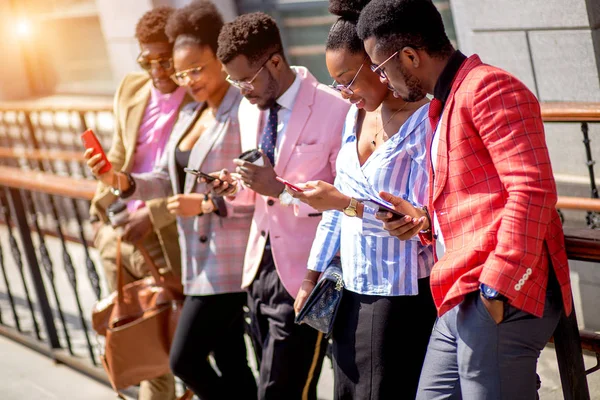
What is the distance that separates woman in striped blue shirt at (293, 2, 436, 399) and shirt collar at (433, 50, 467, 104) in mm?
298

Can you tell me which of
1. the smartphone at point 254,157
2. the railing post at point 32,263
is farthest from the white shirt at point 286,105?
the railing post at point 32,263

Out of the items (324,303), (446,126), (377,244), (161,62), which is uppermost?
(161,62)

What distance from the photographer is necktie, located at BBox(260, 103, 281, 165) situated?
10.4 feet

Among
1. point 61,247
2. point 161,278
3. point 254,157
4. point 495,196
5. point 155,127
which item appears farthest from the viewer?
point 61,247

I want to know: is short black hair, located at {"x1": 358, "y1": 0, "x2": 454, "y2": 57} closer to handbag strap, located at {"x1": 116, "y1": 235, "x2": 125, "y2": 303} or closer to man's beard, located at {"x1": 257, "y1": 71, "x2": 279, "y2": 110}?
man's beard, located at {"x1": 257, "y1": 71, "x2": 279, "y2": 110}

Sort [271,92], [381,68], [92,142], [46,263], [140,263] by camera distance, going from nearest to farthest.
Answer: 1. [381,68]
2. [271,92]
3. [92,142]
4. [140,263]
5. [46,263]

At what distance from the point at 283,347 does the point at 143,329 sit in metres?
0.91

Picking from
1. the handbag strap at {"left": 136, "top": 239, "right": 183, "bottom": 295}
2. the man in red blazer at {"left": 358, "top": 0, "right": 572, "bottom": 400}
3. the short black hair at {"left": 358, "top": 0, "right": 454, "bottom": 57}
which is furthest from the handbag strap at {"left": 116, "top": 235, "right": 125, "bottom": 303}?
the short black hair at {"left": 358, "top": 0, "right": 454, "bottom": 57}

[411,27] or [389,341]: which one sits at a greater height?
[411,27]

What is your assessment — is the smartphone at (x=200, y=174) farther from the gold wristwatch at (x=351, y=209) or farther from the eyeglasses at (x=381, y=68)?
the eyeglasses at (x=381, y=68)

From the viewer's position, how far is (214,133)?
11.4 feet

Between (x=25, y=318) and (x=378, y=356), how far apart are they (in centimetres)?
467

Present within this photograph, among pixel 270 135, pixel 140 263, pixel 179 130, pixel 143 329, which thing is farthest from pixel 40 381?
pixel 270 135

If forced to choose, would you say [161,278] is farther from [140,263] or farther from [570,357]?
[570,357]
